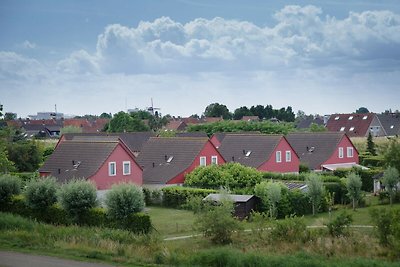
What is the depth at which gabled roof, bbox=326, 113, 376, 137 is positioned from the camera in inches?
3610

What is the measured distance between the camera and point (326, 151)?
56375mm

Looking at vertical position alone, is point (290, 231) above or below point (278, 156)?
below

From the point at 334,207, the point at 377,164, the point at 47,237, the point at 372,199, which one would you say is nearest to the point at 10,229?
the point at 47,237

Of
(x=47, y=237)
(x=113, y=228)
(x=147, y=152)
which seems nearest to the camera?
(x=47, y=237)

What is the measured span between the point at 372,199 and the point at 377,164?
17800 mm

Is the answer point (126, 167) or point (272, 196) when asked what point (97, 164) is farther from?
point (272, 196)

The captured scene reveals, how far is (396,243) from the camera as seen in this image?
20.5m

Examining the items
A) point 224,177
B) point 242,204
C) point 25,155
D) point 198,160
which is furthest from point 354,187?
point 25,155

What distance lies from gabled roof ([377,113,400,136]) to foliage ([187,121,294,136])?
55.9 feet

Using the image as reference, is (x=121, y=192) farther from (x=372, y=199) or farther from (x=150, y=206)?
(x=372, y=199)

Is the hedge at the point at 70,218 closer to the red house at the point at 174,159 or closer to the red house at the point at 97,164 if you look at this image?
the red house at the point at 97,164

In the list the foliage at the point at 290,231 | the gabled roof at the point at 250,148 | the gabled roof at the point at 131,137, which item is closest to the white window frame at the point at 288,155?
the gabled roof at the point at 250,148

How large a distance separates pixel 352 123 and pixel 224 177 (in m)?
58.7

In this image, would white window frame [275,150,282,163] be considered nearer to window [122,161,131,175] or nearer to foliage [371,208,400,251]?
window [122,161,131,175]
